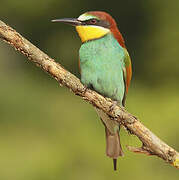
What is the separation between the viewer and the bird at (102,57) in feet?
11.2

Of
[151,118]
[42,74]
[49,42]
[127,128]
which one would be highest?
[49,42]

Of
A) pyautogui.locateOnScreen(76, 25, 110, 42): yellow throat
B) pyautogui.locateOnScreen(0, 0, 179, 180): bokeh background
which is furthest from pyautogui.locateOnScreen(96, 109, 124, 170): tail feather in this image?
pyautogui.locateOnScreen(0, 0, 179, 180): bokeh background

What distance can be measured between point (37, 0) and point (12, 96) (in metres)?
1.49

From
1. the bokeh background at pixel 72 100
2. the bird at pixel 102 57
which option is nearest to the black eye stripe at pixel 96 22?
the bird at pixel 102 57

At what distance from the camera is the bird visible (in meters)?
3.41

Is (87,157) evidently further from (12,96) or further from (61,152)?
(12,96)

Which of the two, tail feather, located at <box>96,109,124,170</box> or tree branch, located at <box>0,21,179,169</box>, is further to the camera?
tail feather, located at <box>96,109,124,170</box>

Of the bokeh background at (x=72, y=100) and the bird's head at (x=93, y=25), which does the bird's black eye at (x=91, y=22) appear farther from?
the bokeh background at (x=72, y=100)

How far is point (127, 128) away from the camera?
9.92 feet

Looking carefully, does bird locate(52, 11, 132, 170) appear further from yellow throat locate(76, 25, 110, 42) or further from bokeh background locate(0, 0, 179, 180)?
bokeh background locate(0, 0, 179, 180)

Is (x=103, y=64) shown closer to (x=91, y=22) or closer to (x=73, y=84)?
(x=91, y=22)

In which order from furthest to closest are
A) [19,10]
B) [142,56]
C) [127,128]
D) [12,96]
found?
[19,10] < [142,56] < [12,96] < [127,128]

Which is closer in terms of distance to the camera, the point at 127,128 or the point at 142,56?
the point at 127,128

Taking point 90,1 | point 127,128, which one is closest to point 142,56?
point 90,1
